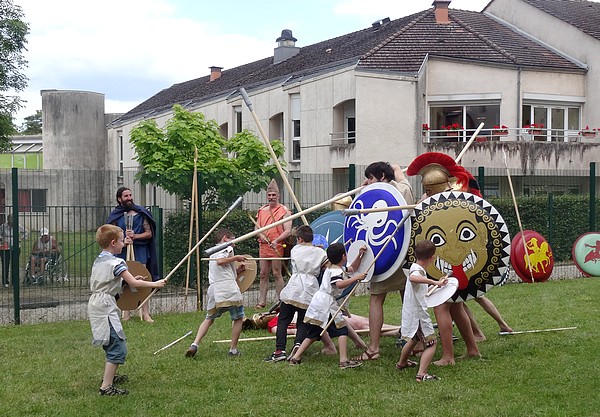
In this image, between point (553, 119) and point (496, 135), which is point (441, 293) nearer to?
point (496, 135)

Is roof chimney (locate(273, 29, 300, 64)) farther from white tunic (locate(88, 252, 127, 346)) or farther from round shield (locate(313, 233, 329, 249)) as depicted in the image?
white tunic (locate(88, 252, 127, 346))

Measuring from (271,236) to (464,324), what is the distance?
4.63 metres

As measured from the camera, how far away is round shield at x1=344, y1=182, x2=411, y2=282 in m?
7.47

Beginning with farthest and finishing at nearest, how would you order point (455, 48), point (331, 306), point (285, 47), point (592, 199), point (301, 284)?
point (285, 47) < point (455, 48) < point (592, 199) < point (301, 284) < point (331, 306)

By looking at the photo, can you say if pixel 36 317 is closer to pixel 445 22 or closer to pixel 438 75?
pixel 438 75

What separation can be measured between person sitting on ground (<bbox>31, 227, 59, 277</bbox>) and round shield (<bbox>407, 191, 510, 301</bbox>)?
6156mm

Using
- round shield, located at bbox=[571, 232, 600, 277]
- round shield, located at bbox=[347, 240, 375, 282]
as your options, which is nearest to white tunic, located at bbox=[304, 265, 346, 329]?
round shield, located at bbox=[347, 240, 375, 282]

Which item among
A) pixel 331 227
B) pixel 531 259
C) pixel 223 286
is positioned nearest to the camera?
pixel 223 286

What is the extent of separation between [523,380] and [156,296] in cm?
678

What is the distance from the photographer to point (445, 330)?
24.0ft

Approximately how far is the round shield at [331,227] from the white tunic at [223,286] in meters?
2.20

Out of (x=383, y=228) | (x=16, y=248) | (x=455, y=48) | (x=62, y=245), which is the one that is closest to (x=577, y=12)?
(x=455, y=48)

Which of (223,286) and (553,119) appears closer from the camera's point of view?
(223,286)

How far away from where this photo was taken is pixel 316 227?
405 inches
